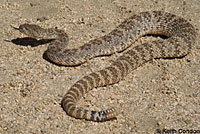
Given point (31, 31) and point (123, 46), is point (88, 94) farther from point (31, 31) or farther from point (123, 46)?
point (31, 31)

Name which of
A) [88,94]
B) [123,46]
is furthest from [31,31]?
[88,94]

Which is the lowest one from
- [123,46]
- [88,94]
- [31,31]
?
[88,94]

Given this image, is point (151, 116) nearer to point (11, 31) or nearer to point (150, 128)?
point (150, 128)

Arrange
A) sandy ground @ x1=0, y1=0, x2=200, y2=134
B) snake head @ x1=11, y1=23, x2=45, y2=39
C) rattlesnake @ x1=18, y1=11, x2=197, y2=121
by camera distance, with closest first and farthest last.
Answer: sandy ground @ x1=0, y1=0, x2=200, y2=134
rattlesnake @ x1=18, y1=11, x2=197, y2=121
snake head @ x1=11, y1=23, x2=45, y2=39

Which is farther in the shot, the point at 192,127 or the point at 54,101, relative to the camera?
the point at 54,101

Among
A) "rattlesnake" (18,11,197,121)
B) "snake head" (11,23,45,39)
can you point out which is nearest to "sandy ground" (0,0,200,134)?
"rattlesnake" (18,11,197,121)

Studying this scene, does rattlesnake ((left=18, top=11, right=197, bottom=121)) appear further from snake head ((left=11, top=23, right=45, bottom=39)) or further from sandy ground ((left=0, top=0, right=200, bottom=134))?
sandy ground ((left=0, top=0, right=200, bottom=134))

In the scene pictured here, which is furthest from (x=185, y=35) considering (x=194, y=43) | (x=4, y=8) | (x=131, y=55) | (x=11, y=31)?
(x=4, y=8)
